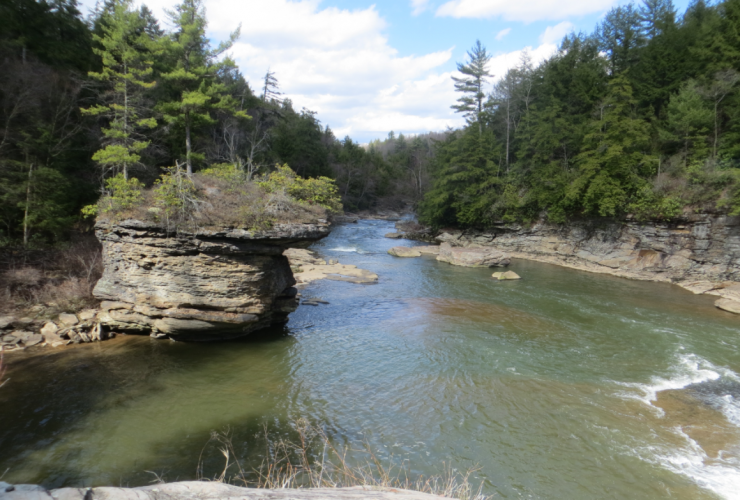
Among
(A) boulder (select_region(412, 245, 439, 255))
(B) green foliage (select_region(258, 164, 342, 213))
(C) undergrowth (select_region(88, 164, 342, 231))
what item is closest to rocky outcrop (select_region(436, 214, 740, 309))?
(A) boulder (select_region(412, 245, 439, 255))

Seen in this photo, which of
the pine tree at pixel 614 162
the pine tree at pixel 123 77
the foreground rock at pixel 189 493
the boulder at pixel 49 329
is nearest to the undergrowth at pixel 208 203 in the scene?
the pine tree at pixel 123 77

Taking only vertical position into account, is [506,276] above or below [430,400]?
above

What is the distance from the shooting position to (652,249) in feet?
79.3

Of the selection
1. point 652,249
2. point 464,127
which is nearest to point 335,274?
point 652,249

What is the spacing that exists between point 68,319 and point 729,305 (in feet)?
90.4

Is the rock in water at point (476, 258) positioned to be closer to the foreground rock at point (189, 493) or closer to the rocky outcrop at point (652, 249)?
the rocky outcrop at point (652, 249)

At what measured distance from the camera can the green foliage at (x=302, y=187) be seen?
1331 cm

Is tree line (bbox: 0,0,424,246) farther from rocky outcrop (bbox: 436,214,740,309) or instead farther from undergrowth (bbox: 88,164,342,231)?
rocky outcrop (bbox: 436,214,740,309)

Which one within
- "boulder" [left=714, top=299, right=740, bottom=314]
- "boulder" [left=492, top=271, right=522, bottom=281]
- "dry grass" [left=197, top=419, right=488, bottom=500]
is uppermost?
"boulder" [left=492, top=271, right=522, bottom=281]

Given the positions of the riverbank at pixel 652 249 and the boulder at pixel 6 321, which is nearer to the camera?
the boulder at pixel 6 321

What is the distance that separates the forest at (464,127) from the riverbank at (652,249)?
37.6 inches

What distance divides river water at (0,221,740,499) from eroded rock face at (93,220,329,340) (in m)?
0.93

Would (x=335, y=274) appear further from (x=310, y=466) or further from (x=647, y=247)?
(x=647, y=247)

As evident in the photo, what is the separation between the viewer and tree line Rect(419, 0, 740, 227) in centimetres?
2348
